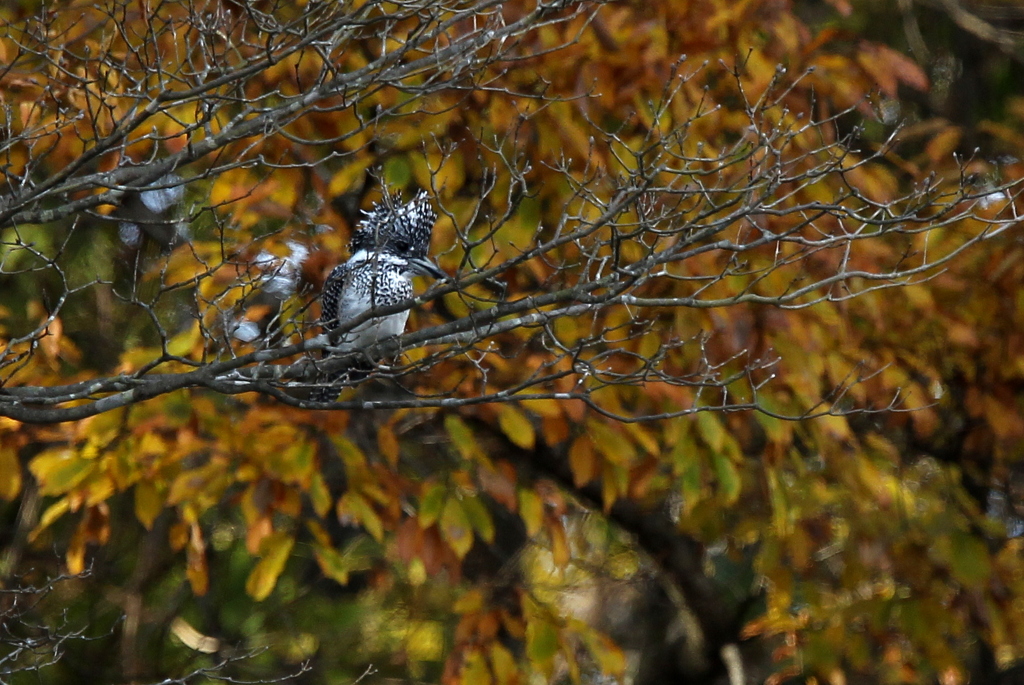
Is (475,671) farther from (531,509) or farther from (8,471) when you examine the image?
(8,471)

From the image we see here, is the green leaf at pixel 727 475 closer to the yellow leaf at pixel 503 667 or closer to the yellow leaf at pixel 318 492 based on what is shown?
the yellow leaf at pixel 503 667

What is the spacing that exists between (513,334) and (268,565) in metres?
0.97

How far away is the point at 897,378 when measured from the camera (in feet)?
13.1

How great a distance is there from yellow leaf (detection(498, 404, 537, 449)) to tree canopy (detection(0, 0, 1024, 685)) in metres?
0.04

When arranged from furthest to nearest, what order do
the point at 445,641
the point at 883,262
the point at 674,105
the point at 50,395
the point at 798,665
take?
the point at 445,641
the point at 798,665
the point at 883,262
the point at 674,105
the point at 50,395

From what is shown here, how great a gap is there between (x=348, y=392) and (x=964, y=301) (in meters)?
2.13

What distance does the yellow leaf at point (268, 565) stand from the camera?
3.57 m

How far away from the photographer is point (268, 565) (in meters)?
3.60

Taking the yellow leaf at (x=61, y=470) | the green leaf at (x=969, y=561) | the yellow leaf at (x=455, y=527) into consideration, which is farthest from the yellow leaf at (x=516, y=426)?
the green leaf at (x=969, y=561)

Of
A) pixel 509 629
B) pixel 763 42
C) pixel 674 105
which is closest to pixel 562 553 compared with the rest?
pixel 509 629

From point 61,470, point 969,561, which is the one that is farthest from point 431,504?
point 969,561

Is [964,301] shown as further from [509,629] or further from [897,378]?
[509,629]

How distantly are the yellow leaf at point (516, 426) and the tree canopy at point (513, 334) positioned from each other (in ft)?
0.13

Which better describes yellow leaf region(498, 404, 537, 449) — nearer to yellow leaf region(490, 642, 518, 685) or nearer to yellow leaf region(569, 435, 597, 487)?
yellow leaf region(569, 435, 597, 487)
